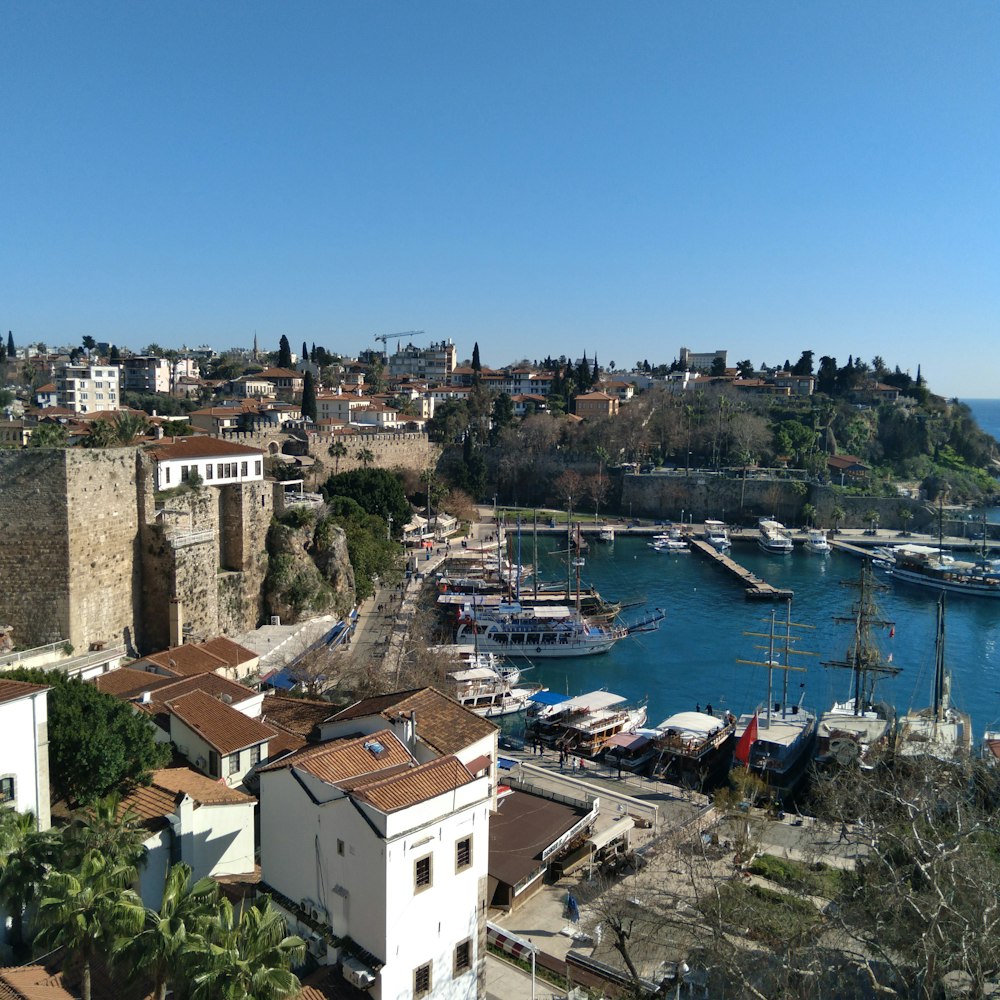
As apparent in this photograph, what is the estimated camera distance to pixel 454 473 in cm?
6812

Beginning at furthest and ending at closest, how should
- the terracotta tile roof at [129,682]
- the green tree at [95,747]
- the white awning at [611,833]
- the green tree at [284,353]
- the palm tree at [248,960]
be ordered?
Result: the green tree at [284,353]
the terracotta tile roof at [129,682]
the white awning at [611,833]
the green tree at [95,747]
the palm tree at [248,960]

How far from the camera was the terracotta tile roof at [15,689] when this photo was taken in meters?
11.7

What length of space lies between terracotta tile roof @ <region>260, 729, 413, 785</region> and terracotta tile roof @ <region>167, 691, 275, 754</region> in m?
2.91

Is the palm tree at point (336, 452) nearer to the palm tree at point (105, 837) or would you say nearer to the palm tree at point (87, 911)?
the palm tree at point (105, 837)

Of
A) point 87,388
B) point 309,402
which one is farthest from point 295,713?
point 87,388

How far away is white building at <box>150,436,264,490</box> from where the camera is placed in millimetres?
27984

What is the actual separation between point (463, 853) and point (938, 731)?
16833mm

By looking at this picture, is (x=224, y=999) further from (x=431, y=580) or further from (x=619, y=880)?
(x=431, y=580)

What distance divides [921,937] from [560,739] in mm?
15784

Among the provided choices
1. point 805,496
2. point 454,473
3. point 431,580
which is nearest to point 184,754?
point 431,580

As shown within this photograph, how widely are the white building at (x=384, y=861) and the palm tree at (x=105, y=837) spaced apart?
5.19 ft

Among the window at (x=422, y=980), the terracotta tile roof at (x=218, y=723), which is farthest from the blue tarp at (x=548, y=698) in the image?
the window at (x=422, y=980)

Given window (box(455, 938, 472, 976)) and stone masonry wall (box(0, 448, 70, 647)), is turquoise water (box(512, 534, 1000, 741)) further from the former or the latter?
window (box(455, 938, 472, 976))

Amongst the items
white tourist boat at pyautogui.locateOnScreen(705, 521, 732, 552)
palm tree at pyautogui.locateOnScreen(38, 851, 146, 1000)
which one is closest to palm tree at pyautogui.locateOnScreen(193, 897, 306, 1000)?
palm tree at pyautogui.locateOnScreen(38, 851, 146, 1000)
